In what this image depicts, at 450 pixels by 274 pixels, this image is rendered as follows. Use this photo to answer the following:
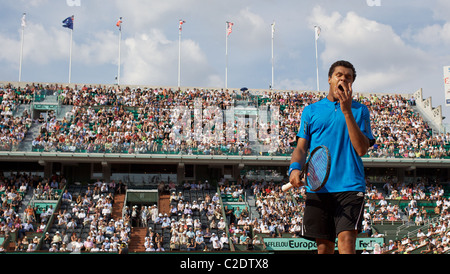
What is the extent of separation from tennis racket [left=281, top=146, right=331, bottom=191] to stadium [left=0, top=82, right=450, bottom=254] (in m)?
20.3

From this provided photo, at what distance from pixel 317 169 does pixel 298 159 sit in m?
0.34

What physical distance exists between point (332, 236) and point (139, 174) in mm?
29609

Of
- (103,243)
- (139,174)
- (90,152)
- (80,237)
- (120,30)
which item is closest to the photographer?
(103,243)

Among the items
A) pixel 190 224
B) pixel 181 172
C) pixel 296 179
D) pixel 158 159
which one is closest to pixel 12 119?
pixel 158 159

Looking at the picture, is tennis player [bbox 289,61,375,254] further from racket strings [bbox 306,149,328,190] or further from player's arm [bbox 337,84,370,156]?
racket strings [bbox 306,149,328,190]

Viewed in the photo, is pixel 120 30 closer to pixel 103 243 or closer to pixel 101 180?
pixel 101 180

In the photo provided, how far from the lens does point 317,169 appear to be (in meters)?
4.59

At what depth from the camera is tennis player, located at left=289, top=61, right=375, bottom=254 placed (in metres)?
4.54

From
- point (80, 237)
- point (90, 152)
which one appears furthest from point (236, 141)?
point (80, 237)

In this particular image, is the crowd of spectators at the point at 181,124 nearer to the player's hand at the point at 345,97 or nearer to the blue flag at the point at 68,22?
the blue flag at the point at 68,22

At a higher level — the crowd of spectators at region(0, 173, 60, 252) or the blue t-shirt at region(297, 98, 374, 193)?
the blue t-shirt at region(297, 98, 374, 193)

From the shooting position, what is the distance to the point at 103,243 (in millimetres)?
23938

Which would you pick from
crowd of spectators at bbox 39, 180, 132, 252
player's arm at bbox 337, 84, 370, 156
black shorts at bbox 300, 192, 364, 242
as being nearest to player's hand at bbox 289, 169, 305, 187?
black shorts at bbox 300, 192, 364, 242

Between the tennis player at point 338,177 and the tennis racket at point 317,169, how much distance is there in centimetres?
9
